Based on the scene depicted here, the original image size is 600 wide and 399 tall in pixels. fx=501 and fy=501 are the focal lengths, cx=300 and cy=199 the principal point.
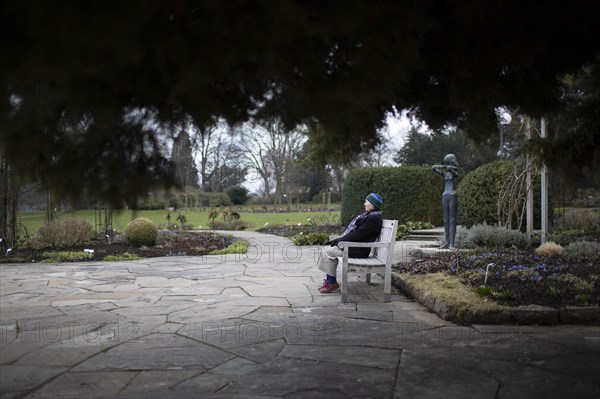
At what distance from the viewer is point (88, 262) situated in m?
9.84

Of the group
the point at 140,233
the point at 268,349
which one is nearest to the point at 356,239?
the point at 268,349

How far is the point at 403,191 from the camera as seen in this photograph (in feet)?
56.8

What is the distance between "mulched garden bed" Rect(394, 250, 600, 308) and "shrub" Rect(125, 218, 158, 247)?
770cm

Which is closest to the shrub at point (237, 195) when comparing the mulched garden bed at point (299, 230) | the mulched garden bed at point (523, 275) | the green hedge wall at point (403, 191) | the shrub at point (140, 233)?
the mulched garden bed at point (299, 230)

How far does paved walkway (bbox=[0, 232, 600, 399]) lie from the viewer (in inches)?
118

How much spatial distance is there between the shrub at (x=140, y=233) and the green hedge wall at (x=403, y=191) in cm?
752

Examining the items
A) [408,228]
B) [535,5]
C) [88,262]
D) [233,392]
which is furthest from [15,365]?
[408,228]

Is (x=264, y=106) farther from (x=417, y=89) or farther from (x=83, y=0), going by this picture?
(x=83, y=0)

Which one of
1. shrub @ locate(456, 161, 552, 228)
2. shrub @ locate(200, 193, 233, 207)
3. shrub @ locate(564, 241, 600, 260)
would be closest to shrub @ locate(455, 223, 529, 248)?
shrub @ locate(564, 241, 600, 260)

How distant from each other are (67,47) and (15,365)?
2.85m

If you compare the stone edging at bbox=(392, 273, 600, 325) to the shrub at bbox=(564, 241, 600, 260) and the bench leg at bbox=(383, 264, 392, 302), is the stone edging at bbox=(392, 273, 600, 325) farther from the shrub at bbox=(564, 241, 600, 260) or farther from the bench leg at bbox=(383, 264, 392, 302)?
the shrub at bbox=(564, 241, 600, 260)

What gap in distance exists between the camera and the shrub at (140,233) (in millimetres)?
12906

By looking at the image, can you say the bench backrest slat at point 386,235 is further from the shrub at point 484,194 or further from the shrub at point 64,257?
the shrub at point 484,194

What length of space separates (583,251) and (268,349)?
591cm
